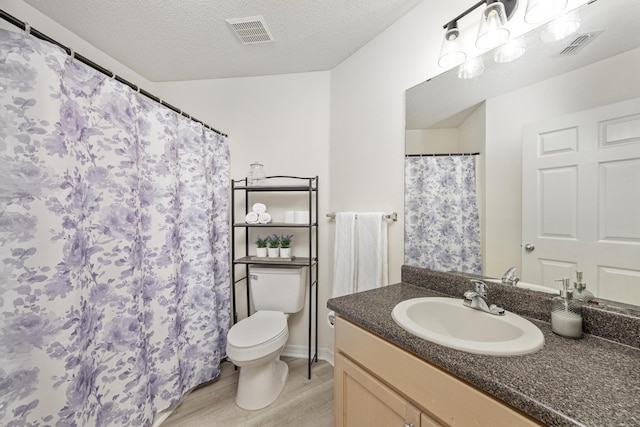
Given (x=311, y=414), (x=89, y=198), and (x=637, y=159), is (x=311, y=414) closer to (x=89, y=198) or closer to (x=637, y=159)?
(x=89, y=198)

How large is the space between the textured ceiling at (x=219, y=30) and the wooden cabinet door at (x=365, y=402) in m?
1.86

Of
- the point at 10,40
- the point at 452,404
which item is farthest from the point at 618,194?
the point at 10,40

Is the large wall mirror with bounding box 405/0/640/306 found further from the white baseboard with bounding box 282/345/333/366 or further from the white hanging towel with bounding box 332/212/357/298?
the white baseboard with bounding box 282/345/333/366

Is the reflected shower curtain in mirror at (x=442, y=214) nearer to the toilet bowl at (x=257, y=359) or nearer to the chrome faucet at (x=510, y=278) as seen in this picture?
the chrome faucet at (x=510, y=278)

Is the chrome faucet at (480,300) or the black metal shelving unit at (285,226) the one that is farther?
the black metal shelving unit at (285,226)

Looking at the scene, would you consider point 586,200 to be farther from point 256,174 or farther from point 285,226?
point 256,174

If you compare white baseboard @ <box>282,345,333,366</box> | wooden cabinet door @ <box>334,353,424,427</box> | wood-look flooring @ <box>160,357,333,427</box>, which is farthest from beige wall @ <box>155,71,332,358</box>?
wooden cabinet door @ <box>334,353,424,427</box>

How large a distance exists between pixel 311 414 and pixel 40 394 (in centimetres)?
125

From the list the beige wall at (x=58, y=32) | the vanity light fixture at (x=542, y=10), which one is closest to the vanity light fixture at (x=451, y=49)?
the vanity light fixture at (x=542, y=10)

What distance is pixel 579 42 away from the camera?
81 cm

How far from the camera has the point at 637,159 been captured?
0.70 m

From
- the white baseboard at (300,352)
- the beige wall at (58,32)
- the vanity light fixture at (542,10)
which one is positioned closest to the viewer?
the vanity light fixture at (542,10)

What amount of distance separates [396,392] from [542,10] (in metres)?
1.43

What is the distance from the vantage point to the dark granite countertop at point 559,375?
1.46 feet
